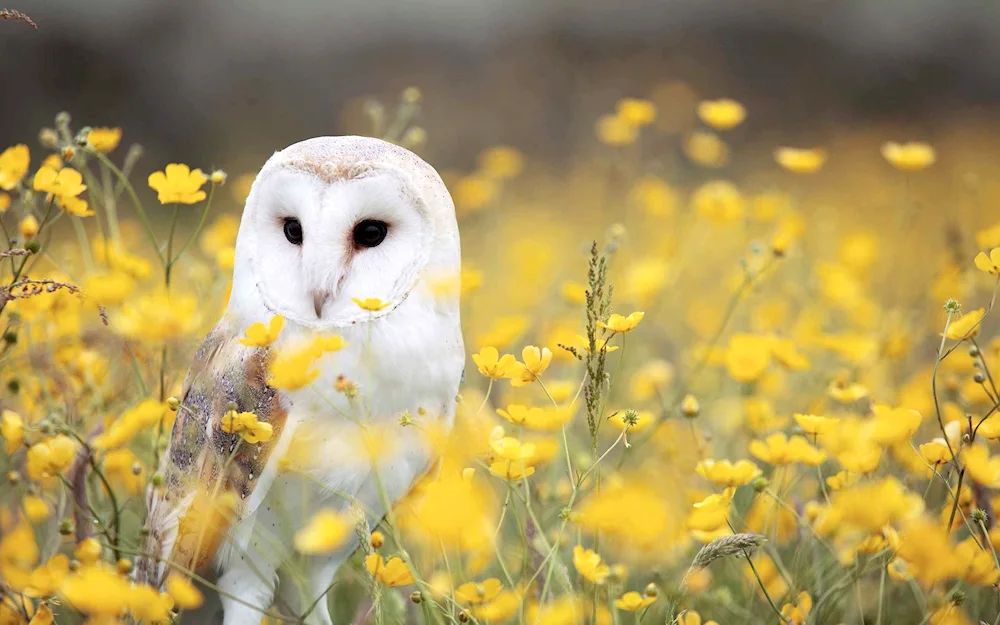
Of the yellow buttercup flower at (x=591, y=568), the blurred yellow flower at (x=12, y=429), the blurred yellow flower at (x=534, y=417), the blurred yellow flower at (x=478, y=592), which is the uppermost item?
the blurred yellow flower at (x=12, y=429)

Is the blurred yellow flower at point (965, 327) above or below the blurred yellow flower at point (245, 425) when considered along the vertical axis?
below

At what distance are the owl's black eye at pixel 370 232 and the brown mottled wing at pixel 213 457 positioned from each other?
0.54 ft

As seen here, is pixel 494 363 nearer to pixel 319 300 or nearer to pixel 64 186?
pixel 319 300

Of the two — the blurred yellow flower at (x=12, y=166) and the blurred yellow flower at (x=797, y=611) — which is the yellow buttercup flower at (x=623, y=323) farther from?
the blurred yellow flower at (x=12, y=166)

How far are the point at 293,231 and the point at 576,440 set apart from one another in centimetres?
73

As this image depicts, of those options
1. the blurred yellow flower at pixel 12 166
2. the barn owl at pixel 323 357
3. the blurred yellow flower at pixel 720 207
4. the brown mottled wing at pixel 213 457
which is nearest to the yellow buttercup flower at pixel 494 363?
the barn owl at pixel 323 357

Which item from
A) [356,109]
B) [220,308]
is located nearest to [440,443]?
[220,308]

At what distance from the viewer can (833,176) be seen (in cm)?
449

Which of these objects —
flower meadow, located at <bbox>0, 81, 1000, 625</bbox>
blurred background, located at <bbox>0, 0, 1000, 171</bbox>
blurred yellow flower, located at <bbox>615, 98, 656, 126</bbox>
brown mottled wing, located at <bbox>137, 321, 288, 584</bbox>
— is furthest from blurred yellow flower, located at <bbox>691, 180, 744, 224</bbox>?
blurred background, located at <bbox>0, 0, 1000, 171</bbox>

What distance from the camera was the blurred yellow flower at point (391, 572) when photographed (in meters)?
0.87

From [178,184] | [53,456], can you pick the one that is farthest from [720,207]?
[53,456]

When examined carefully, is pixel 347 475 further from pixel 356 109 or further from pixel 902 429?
pixel 356 109

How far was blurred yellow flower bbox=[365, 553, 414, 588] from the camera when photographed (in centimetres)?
87

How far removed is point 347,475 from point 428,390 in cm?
13
